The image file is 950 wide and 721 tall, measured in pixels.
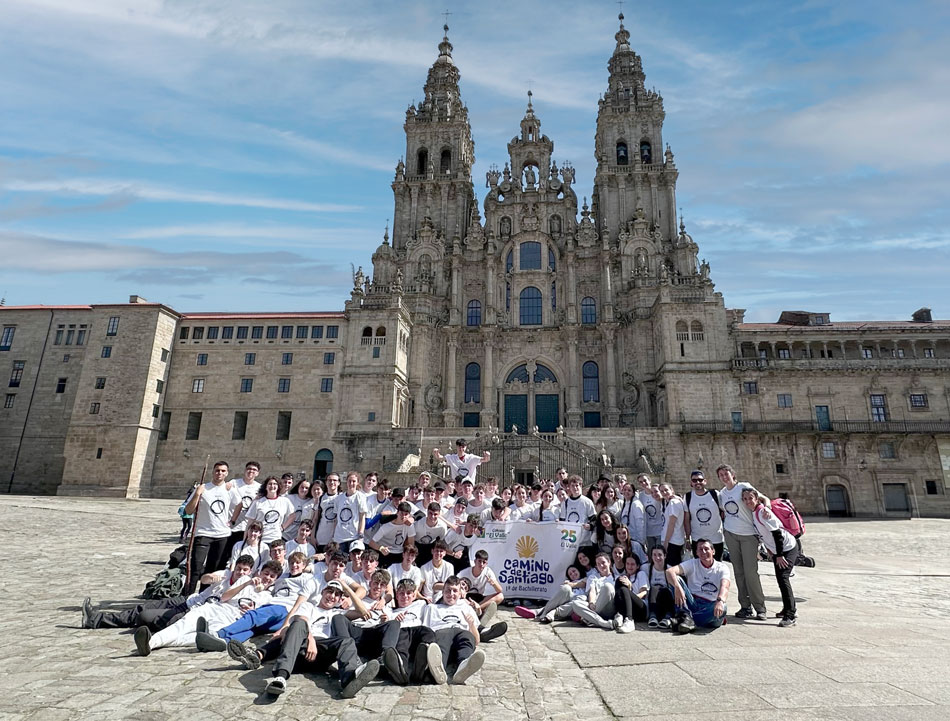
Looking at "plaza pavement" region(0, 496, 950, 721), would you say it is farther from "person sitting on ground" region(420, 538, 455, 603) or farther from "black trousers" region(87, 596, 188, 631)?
"person sitting on ground" region(420, 538, 455, 603)

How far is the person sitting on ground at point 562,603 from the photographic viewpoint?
858cm

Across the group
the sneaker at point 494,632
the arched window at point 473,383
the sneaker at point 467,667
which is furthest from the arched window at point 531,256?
the sneaker at point 467,667

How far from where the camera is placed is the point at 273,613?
23.5ft

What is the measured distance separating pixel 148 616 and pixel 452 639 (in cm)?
413

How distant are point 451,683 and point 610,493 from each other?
5728 mm

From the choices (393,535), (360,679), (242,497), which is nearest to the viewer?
(360,679)

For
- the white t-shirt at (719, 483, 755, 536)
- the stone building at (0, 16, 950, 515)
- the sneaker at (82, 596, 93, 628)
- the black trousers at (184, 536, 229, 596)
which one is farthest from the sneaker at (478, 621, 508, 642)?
the stone building at (0, 16, 950, 515)

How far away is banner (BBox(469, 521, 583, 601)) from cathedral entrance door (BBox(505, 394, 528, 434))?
33.8 meters

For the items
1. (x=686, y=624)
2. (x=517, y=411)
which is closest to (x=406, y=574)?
(x=686, y=624)

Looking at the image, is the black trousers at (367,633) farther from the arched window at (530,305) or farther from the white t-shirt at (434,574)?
the arched window at (530,305)

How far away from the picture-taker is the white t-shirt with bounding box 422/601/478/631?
6559 millimetres

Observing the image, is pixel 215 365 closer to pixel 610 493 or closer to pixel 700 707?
pixel 610 493

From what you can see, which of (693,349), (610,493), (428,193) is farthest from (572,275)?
(610,493)

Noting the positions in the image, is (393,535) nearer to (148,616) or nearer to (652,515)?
(148,616)
